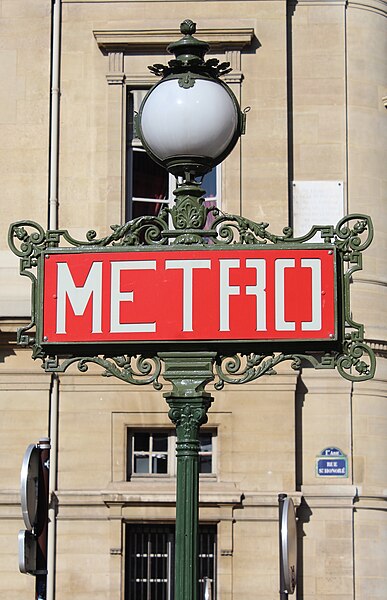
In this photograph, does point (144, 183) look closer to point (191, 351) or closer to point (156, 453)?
point (156, 453)

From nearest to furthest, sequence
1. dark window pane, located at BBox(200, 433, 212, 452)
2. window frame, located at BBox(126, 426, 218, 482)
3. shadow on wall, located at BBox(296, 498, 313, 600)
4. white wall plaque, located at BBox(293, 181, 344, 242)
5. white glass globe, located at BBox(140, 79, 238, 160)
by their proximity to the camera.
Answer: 1. white glass globe, located at BBox(140, 79, 238, 160)
2. shadow on wall, located at BBox(296, 498, 313, 600)
3. window frame, located at BBox(126, 426, 218, 482)
4. dark window pane, located at BBox(200, 433, 212, 452)
5. white wall plaque, located at BBox(293, 181, 344, 242)

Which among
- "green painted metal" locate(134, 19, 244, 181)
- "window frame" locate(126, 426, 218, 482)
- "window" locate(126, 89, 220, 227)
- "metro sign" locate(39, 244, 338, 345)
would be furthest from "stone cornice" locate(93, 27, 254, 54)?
"metro sign" locate(39, 244, 338, 345)

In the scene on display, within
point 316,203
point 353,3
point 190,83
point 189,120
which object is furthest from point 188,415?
point 353,3

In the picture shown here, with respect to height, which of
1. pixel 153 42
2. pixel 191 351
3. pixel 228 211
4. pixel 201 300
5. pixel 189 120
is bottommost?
pixel 191 351

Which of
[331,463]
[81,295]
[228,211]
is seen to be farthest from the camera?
[228,211]

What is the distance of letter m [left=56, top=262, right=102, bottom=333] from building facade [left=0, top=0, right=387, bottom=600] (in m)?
11.0

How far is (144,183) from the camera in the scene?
1881 centimetres

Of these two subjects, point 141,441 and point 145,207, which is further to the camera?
point 145,207

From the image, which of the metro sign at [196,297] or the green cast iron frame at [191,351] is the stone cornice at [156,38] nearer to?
the green cast iron frame at [191,351]

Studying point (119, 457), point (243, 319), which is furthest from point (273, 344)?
point (119, 457)

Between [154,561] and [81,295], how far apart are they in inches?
449

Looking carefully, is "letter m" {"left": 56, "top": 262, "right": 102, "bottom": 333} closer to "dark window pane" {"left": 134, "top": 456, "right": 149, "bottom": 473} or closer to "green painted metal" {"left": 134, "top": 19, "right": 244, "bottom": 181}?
"green painted metal" {"left": 134, "top": 19, "right": 244, "bottom": 181}

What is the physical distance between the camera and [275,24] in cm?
1888

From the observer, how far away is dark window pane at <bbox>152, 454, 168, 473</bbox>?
718 inches
